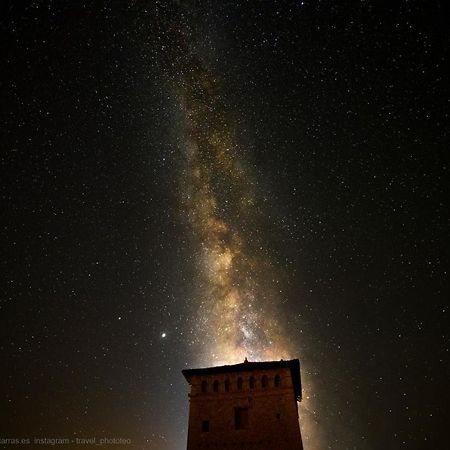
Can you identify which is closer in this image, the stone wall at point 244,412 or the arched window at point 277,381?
the stone wall at point 244,412

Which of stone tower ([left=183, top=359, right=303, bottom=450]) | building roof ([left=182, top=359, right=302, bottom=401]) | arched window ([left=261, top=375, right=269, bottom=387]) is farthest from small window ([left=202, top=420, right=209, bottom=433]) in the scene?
arched window ([left=261, top=375, right=269, bottom=387])

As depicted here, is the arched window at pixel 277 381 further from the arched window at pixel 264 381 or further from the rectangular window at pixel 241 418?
the rectangular window at pixel 241 418

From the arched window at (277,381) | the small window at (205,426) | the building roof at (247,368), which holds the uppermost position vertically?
the building roof at (247,368)

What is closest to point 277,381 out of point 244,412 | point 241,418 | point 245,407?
point 245,407

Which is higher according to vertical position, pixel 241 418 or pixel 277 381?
pixel 277 381

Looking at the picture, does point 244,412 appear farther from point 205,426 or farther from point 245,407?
point 205,426

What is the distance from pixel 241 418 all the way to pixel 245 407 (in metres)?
0.60

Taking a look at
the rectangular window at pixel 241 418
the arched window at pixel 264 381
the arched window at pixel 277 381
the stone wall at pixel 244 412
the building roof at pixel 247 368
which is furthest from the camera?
the building roof at pixel 247 368

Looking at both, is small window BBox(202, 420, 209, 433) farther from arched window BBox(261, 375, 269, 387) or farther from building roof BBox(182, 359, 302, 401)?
arched window BBox(261, 375, 269, 387)

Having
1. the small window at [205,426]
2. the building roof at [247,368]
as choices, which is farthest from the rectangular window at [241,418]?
the building roof at [247,368]

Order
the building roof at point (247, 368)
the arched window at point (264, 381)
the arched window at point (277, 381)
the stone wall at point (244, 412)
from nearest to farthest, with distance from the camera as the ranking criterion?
the stone wall at point (244, 412)
the arched window at point (277, 381)
the arched window at point (264, 381)
the building roof at point (247, 368)

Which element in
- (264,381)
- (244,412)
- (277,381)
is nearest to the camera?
(244,412)

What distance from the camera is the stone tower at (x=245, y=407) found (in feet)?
65.2

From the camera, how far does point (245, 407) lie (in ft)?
69.0
